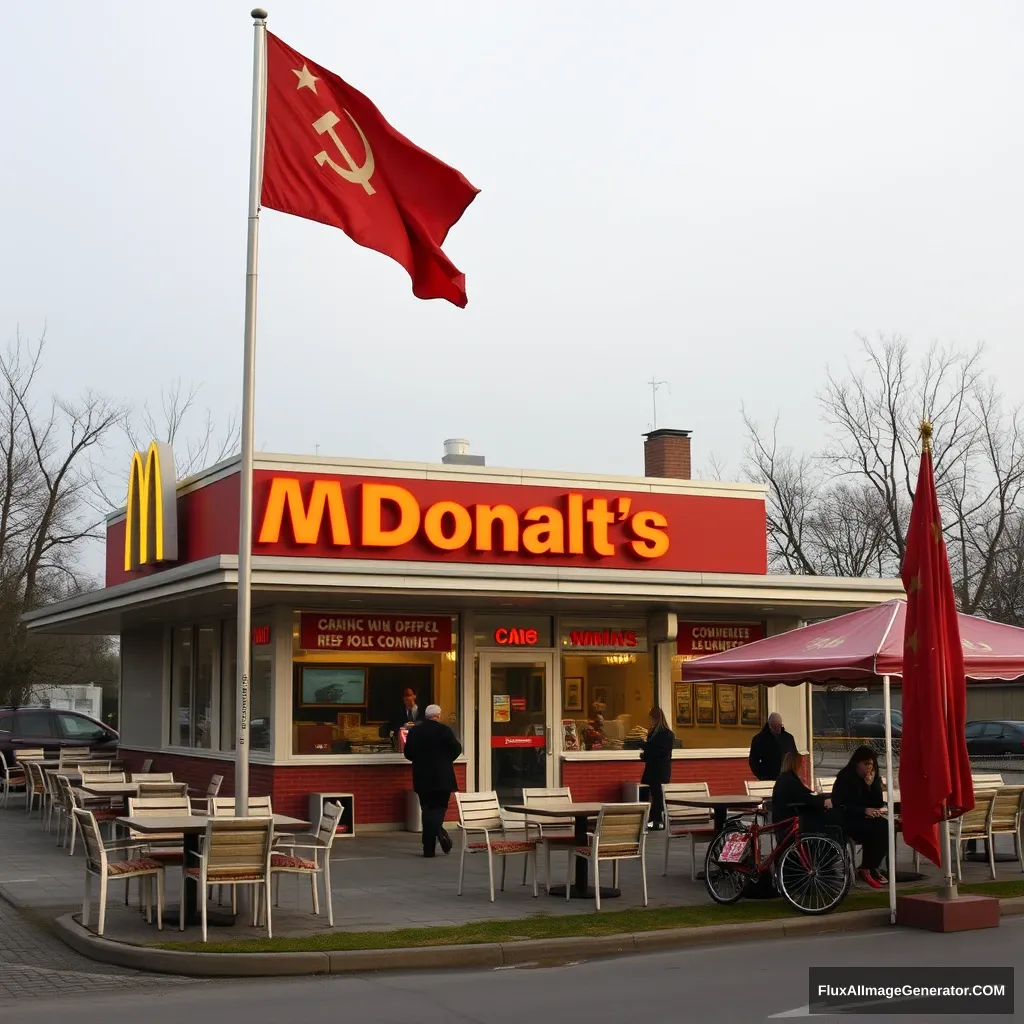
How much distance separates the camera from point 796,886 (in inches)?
489

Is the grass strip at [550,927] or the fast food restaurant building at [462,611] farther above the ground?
the fast food restaurant building at [462,611]

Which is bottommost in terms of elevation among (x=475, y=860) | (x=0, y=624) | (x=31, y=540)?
(x=475, y=860)

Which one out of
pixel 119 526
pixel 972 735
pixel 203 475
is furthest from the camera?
pixel 972 735

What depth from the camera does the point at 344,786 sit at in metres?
19.3

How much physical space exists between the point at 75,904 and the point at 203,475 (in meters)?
8.16

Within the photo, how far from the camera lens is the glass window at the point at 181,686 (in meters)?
23.1

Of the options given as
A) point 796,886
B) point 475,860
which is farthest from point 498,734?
point 796,886

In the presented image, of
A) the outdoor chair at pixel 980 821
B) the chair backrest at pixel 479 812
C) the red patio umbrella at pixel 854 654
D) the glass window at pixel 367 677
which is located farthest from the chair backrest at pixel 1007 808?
the glass window at pixel 367 677

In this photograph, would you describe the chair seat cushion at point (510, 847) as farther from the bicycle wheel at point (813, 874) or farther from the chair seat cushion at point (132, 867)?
the chair seat cushion at point (132, 867)

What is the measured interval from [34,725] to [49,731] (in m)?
0.31

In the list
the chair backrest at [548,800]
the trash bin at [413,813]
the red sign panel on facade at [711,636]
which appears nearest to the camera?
the chair backrest at [548,800]

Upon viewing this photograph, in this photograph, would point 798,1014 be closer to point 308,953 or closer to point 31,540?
→ point 308,953

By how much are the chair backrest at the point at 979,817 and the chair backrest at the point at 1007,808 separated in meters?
0.13

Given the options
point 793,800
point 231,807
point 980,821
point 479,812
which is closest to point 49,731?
point 231,807
